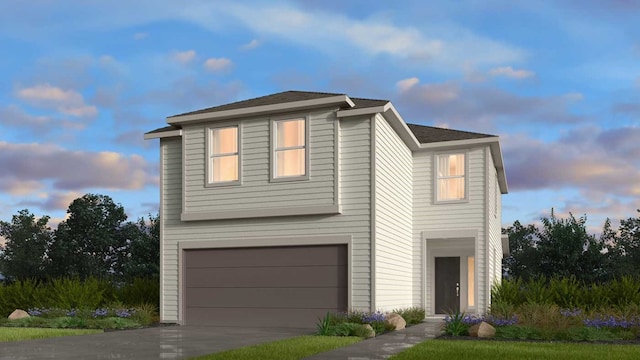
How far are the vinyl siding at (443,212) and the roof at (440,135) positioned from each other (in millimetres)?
438

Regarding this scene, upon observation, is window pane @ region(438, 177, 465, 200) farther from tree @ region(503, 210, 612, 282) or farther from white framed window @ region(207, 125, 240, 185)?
tree @ region(503, 210, 612, 282)

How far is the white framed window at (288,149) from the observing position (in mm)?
20422

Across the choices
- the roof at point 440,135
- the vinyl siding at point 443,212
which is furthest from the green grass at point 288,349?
the roof at point 440,135

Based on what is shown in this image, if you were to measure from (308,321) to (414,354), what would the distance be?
7.49 metres

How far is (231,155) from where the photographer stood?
69.6 feet

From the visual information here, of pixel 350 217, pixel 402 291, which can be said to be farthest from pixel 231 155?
pixel 402 291

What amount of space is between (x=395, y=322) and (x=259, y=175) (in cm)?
559

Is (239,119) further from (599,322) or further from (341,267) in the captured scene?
(599,322)

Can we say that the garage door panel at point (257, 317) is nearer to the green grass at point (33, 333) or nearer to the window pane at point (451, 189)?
the green grass at point (33, 333)

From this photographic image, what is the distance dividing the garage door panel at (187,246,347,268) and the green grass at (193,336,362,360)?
4143 mm

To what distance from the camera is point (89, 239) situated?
54688mm

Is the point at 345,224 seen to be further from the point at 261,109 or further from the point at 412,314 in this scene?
the point at 412,314

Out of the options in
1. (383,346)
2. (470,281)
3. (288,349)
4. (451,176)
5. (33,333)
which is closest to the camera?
(288,349)

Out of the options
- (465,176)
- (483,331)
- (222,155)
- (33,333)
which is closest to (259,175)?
(222,155)
